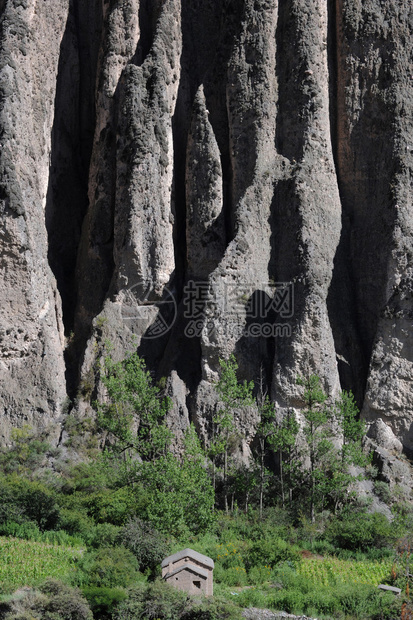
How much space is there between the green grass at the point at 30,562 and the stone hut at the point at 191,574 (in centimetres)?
260

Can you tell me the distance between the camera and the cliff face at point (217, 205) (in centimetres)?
2680

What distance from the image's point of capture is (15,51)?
95.6 ft

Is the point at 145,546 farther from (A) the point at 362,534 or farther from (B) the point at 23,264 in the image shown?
(B) the point at 23,264

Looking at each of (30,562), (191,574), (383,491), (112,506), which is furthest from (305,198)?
(191,574)

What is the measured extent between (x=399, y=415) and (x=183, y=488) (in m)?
8.23

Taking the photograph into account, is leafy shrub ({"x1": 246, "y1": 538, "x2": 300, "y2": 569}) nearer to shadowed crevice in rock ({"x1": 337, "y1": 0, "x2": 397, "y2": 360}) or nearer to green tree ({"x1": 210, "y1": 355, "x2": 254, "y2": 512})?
green tree ({"x1": 210, "y1": 355, "x2": 254, "y2": 512})

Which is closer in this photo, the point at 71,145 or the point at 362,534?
the point at 362,534

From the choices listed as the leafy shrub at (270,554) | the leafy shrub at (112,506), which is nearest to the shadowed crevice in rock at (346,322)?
the leafy shrub at (270,554)

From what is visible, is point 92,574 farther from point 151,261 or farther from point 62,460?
point 151,261

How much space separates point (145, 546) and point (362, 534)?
5789 mm

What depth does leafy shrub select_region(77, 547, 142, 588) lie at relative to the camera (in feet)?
56.4

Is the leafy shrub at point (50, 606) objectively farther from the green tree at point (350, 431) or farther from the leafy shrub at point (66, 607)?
the green tree at point (350, 431)

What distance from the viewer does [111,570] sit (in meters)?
17.4

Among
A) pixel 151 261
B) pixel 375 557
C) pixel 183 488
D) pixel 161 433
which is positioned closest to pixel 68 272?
pixel 151 261
